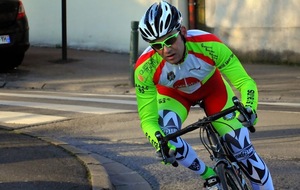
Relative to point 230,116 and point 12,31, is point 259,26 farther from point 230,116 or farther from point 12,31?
point 230,116

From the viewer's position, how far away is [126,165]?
6.55m

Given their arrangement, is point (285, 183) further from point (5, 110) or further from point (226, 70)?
point (5, 110)

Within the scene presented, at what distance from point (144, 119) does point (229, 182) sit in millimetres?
724

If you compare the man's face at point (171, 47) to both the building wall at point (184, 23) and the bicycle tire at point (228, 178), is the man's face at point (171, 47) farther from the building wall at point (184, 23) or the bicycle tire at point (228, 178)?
the building wall at point (184, 23)

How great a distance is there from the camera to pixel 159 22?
3645 mm

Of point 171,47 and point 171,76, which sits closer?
point 171,47

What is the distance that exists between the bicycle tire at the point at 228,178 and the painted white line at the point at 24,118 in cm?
537

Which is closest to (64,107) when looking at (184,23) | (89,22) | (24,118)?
(24,118)

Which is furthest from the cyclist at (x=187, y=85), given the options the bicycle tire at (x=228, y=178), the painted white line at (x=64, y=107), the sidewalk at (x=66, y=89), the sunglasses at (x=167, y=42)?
the painted white line at (x=64, y=107)

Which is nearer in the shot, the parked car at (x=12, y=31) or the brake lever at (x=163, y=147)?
the brake lever at (x=163, y=147)

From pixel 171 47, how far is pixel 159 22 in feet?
0.64

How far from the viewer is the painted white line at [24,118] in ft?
29.4

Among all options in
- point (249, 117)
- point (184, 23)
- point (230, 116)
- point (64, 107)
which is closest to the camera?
point (249, 117)

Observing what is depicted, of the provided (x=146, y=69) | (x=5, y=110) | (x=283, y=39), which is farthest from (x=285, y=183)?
(x=283, y=39)
